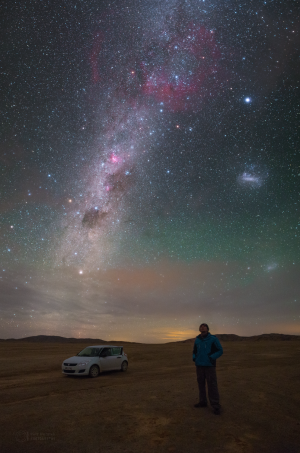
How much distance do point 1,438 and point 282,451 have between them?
5030 mm

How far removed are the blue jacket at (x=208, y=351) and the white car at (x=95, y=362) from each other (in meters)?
8.14

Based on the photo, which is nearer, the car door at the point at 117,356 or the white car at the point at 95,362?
the white car at the point at 95,362

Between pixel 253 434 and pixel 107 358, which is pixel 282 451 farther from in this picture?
pixel 107 358

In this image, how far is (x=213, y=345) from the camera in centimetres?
652

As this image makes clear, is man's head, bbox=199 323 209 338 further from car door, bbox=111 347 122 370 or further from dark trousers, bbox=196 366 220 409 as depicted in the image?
car door, bbox=111 347 122 370

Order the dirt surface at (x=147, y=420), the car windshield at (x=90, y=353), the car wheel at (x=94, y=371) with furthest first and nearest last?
the car windshield at (x=90, y=353)
the car wheel at (x=94, y=371)
the dirt surface at (x=147, y=420)

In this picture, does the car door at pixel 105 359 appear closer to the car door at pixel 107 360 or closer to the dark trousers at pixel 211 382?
the car door at pixel 107 360

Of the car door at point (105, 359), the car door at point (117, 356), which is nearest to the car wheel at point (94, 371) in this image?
the car door at point (105, 359)

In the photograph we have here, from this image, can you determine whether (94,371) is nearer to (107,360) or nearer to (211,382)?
(107,360)

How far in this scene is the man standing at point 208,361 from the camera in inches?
250

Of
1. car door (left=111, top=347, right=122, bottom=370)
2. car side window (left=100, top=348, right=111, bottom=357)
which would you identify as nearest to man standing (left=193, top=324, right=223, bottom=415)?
car side window (left=100, top=348, right=111, bottom=357)

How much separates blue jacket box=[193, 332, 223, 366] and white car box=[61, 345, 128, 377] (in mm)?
8140

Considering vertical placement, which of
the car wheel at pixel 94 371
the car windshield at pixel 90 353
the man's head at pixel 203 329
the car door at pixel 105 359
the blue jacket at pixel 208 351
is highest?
the man's head at pixel 203 329

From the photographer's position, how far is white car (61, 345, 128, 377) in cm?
1268
